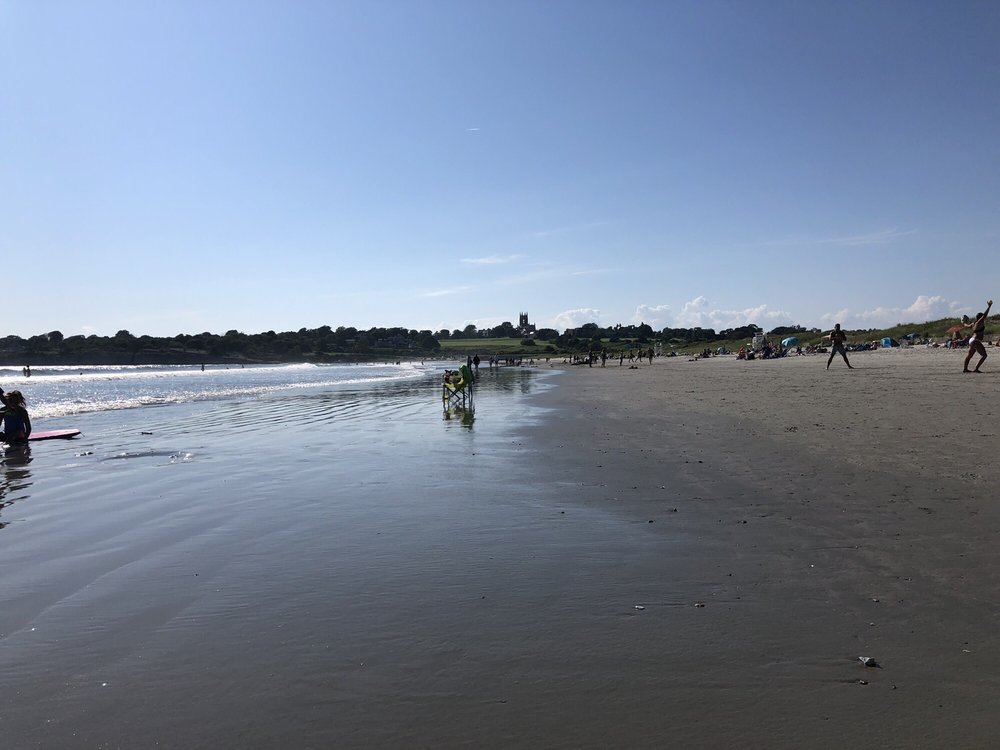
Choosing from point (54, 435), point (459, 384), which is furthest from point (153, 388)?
point (459, 384)

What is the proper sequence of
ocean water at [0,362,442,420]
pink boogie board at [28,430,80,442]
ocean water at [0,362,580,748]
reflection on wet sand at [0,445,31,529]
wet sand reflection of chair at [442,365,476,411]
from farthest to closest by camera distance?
ocean water at [0,362,442,420], wet sand reflection of chair at [442,365,476,411], pink boogie board at [28,430,80,442], reflection on wet sand at [0,445,31,529], ocean water at [0,362,580,748]

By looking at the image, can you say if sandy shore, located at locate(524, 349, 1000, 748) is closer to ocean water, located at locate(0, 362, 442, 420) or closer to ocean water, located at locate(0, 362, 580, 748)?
ocean water, located at locate(0, 362, 580, 748)

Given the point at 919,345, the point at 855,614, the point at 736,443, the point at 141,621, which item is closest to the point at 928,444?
the point at 736,443

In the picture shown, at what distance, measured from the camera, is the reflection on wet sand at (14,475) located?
9.38 m

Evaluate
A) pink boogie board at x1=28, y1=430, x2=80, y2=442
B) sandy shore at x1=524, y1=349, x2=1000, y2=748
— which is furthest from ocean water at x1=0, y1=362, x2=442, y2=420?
sandy shore at x1=524, y1=349, x2=1000, y2=748

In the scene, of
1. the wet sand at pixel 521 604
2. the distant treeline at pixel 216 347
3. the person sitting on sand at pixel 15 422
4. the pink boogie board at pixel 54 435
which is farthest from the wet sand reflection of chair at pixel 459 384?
the distant treeline at pixel 216 347

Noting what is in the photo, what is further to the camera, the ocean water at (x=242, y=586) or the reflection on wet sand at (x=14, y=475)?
the reflection on wet sand at (x=14, y=475)

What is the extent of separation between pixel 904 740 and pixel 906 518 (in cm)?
417

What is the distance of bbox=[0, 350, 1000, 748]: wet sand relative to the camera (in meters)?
3.24

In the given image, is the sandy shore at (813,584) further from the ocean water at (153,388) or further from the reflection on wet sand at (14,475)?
the ocean water at (153,388)

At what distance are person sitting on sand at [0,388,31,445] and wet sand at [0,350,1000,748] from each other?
6.63 metres

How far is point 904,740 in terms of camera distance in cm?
290

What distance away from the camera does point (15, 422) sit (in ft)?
50.5

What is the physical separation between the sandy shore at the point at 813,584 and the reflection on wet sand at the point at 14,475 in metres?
8.14
